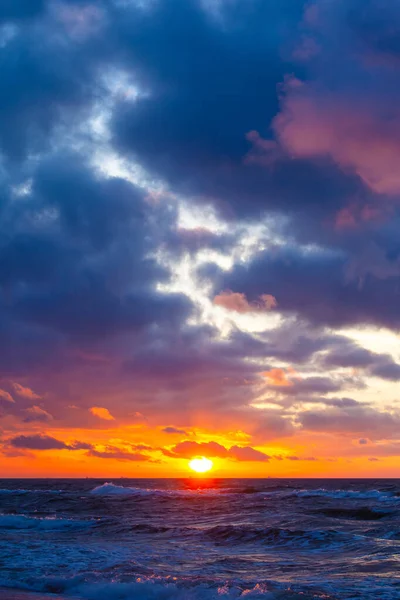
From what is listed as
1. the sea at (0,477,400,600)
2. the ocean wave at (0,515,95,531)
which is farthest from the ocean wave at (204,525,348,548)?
the ocean wave at (0,515,95,531)

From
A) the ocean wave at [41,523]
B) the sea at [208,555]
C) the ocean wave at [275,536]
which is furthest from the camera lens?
the ocean wave at [41,523]

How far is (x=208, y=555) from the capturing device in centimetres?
2205

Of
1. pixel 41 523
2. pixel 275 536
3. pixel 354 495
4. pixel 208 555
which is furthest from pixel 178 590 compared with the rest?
pixel 354 495

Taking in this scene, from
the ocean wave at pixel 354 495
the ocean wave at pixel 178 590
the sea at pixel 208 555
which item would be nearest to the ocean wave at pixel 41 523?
the sea at pixel 208 555

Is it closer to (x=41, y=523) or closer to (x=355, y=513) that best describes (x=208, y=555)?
(x=41, y=523)

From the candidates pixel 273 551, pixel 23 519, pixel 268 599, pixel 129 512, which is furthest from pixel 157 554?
pixel 129 512

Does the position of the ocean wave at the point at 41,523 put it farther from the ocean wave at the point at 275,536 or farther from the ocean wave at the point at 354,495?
the ocean wave at the point at 354,495

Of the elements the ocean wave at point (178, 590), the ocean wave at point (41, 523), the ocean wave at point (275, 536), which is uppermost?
the ocean wave at point (178, 590)

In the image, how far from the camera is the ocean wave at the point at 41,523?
112 feet

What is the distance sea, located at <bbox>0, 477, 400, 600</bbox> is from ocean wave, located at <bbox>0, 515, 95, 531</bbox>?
0.26 ft

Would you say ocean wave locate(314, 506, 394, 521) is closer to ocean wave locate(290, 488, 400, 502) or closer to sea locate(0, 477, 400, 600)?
sea locate(0, 477, 400, 600)

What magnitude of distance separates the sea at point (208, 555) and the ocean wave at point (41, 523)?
80 mm

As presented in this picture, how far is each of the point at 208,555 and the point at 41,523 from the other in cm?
1745

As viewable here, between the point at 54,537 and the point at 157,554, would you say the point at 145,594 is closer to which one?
the point at 157,554
